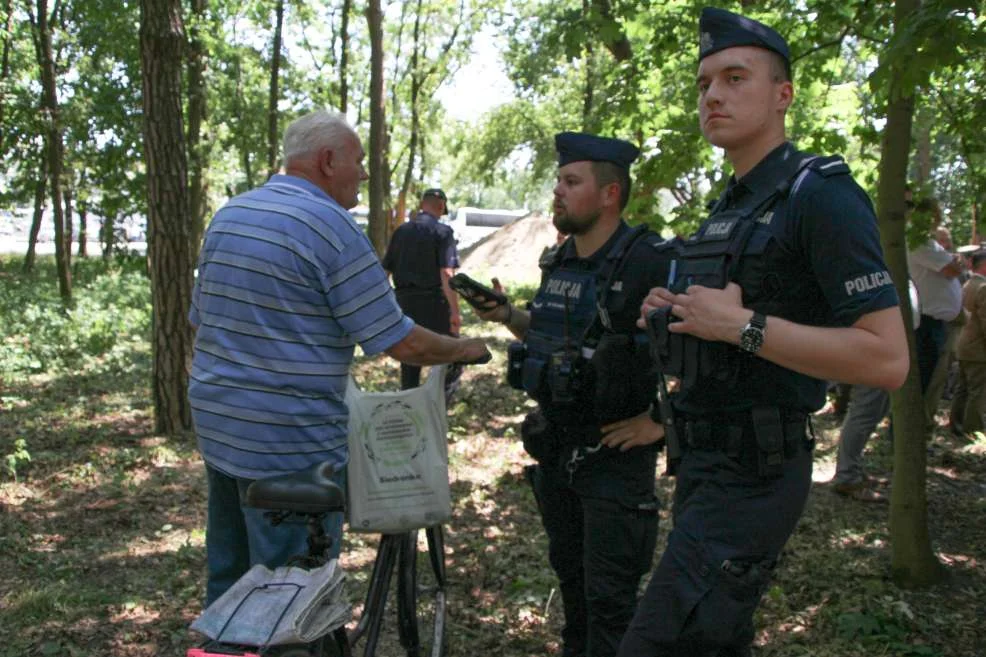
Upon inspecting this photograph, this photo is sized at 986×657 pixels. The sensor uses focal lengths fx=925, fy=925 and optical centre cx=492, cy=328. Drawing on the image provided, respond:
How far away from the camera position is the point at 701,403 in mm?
2572

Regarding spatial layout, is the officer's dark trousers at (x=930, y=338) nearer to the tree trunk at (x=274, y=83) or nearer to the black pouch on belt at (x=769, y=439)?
the black pouch on belt at (x=769, y=439)

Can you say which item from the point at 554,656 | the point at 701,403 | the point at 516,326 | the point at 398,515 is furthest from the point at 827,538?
the point at 701,403

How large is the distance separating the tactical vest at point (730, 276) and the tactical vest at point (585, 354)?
834 millimetres

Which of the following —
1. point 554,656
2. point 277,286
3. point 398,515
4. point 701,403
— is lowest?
point 554,656

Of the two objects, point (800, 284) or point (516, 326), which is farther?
point (516, 326)

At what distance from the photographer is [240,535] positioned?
133 inches

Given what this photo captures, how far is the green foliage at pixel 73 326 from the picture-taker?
1234 centimetres

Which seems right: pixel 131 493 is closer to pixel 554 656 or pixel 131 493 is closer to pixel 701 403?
pixel 554 656

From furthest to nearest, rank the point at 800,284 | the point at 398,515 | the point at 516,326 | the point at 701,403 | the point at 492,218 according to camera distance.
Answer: the point at 492,218
the point at 516,326
the point at 398,515
the point at 701,403
the point at 800,284

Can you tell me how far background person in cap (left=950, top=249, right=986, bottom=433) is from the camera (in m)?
8.98

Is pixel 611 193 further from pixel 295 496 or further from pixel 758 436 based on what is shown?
pixel 295 496

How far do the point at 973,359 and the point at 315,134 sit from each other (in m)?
7.88

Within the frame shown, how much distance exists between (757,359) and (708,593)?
0.63 m

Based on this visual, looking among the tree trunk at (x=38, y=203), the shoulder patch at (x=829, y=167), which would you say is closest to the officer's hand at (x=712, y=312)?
the shoulder patch at (x=829, y=167)
